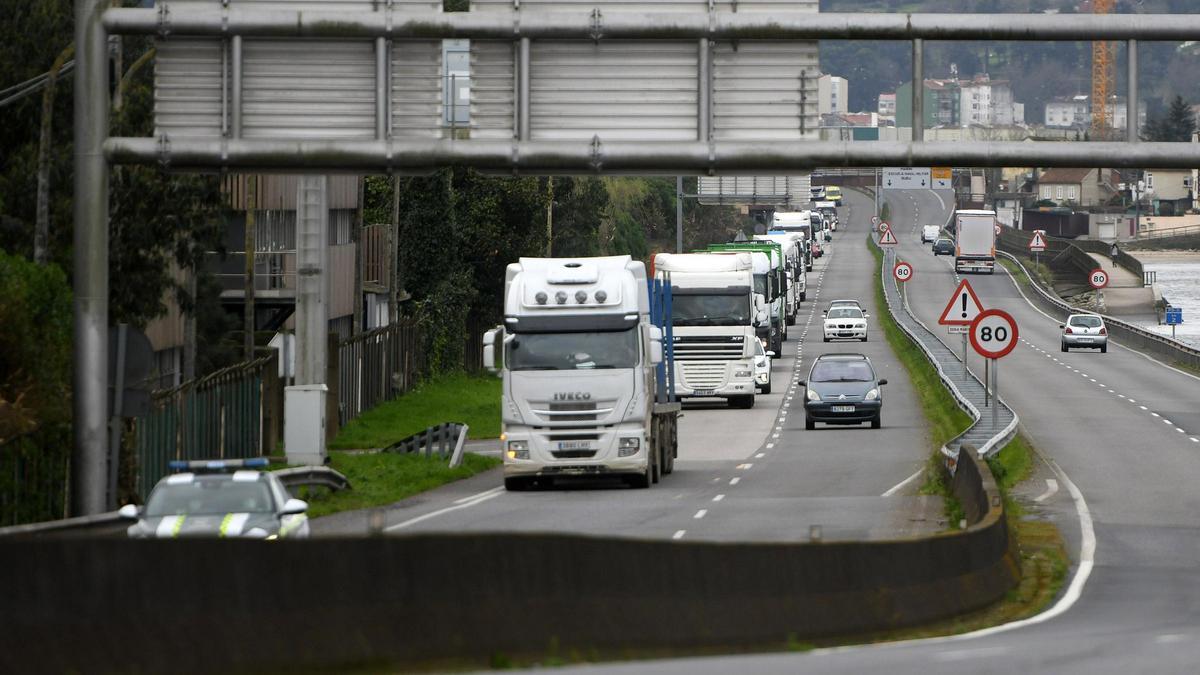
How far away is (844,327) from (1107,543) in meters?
58.9

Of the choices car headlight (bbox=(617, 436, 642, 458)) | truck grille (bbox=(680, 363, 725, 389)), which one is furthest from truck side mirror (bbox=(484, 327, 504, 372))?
truck grille (bbox=(680, 363, 725, 389))

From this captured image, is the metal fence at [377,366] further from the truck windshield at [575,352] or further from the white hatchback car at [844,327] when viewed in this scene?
the white hatchback car at [844,327]

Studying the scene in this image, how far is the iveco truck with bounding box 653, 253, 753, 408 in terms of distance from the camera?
50.8m

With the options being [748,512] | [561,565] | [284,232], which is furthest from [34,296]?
[284,232]

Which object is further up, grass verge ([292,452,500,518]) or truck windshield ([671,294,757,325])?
truck windshield ([671,294,757,325])

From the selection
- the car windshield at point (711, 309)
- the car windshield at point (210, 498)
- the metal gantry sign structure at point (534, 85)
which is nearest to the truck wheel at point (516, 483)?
the metal gantry sign structure at point (534, 85)

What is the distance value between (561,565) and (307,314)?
849 inches

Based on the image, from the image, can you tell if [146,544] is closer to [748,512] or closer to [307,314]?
[748,512]

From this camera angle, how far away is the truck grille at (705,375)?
51.5 meters

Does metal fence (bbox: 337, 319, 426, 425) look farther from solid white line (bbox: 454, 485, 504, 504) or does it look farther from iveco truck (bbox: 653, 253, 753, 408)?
solid white line (bbox: 454, 485, 504, 504)

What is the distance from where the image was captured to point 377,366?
5091 cm

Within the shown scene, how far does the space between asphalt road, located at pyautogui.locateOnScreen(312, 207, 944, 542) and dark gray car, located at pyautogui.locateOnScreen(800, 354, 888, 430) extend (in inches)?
16.7

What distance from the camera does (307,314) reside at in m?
33.7

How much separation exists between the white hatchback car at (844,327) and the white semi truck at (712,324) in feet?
100
